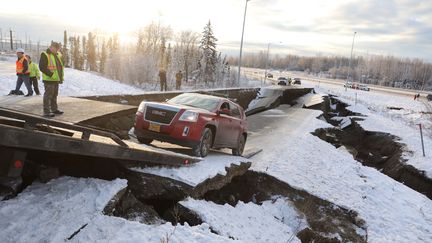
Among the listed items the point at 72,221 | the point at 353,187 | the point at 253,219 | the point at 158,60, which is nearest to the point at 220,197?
the point at 253,219

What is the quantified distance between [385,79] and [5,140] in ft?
527

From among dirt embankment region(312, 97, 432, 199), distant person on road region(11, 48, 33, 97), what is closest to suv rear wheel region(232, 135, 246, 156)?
distant person on road region(11, 48, 33, 97)

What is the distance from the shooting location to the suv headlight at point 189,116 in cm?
893

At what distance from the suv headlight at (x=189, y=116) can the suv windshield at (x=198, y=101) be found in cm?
105

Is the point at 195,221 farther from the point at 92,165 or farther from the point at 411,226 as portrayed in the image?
the point at 411,226

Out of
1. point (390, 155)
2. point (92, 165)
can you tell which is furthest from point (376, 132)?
point (92, 165)

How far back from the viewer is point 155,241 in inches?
213

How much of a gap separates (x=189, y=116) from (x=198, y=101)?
1.59m

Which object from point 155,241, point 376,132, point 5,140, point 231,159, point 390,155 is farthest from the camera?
point 376,132

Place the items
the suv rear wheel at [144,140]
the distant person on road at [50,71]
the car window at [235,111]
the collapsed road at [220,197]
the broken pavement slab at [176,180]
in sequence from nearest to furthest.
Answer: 1. the collapsed road at [220,197]
2. the broken pavement slab at [176,180]
3. the distant person on road at [50,71]
4. the suv rear wheel at [144,140]
5. the car window at [235,111]

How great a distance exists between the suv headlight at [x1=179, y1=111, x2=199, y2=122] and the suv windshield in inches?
41.2

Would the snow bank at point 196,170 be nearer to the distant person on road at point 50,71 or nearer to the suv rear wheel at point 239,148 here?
the suv rear wheel at point 239,148

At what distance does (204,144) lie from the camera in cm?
959

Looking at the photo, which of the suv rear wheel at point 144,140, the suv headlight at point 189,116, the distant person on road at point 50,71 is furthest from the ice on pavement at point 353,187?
the distant person on road at point 50,71
